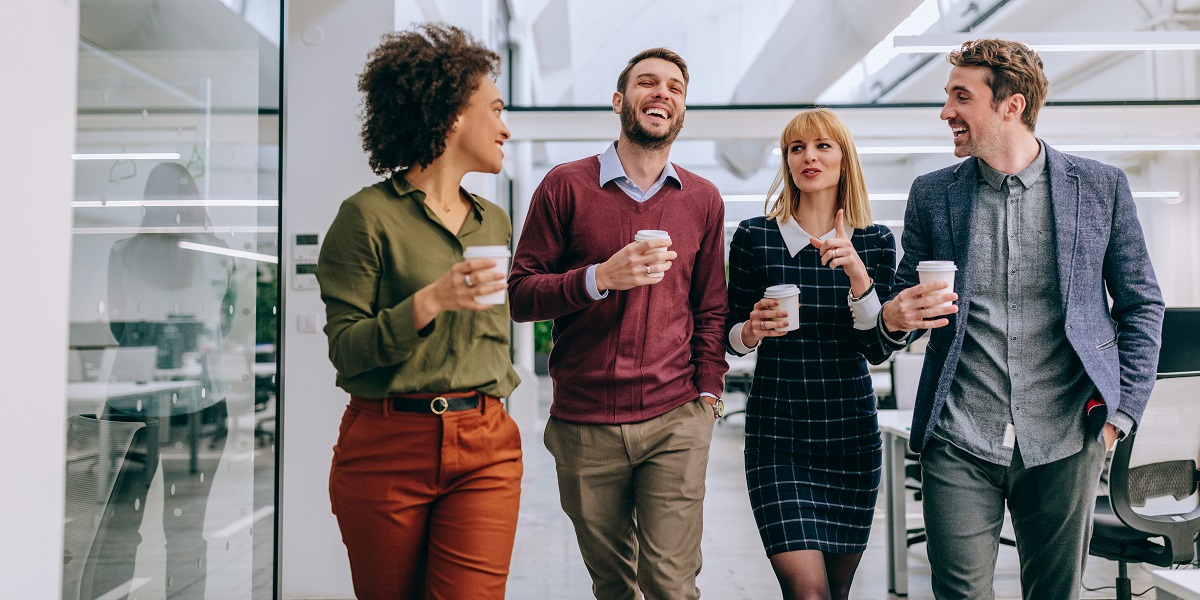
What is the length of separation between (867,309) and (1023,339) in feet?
1.09

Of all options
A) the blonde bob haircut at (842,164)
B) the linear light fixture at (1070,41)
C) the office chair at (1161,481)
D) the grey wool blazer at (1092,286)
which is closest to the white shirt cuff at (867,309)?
the grey wool blazer at (1092,286)

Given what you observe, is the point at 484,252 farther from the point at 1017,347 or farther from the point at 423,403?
the point at 1017,347

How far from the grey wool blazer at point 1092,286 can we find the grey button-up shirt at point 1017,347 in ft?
0.09

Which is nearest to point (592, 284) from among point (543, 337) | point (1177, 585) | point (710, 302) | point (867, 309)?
point (710, 302)

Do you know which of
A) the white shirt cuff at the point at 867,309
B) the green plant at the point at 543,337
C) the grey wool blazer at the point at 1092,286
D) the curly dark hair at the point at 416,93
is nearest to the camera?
the curly dark hair at the point at 416,93

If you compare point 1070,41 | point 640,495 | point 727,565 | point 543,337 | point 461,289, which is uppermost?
point 1070,41

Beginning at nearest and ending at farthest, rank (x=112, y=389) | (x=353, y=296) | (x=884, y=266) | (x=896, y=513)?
(x=353, y=296), (x=112, y=389), (x=884, y=266), (x=896, y=513)

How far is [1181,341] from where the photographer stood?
286 centimetres

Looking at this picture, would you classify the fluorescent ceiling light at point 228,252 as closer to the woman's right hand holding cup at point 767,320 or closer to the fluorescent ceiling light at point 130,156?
the fluorescent ceiling light at point 130,156

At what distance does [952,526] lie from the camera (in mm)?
1860

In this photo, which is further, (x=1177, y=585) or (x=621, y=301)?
(x=621, y=301)

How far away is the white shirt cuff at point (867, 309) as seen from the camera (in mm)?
1916

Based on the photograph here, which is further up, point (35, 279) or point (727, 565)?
point (35, 279)

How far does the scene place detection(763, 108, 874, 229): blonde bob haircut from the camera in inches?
81.2
